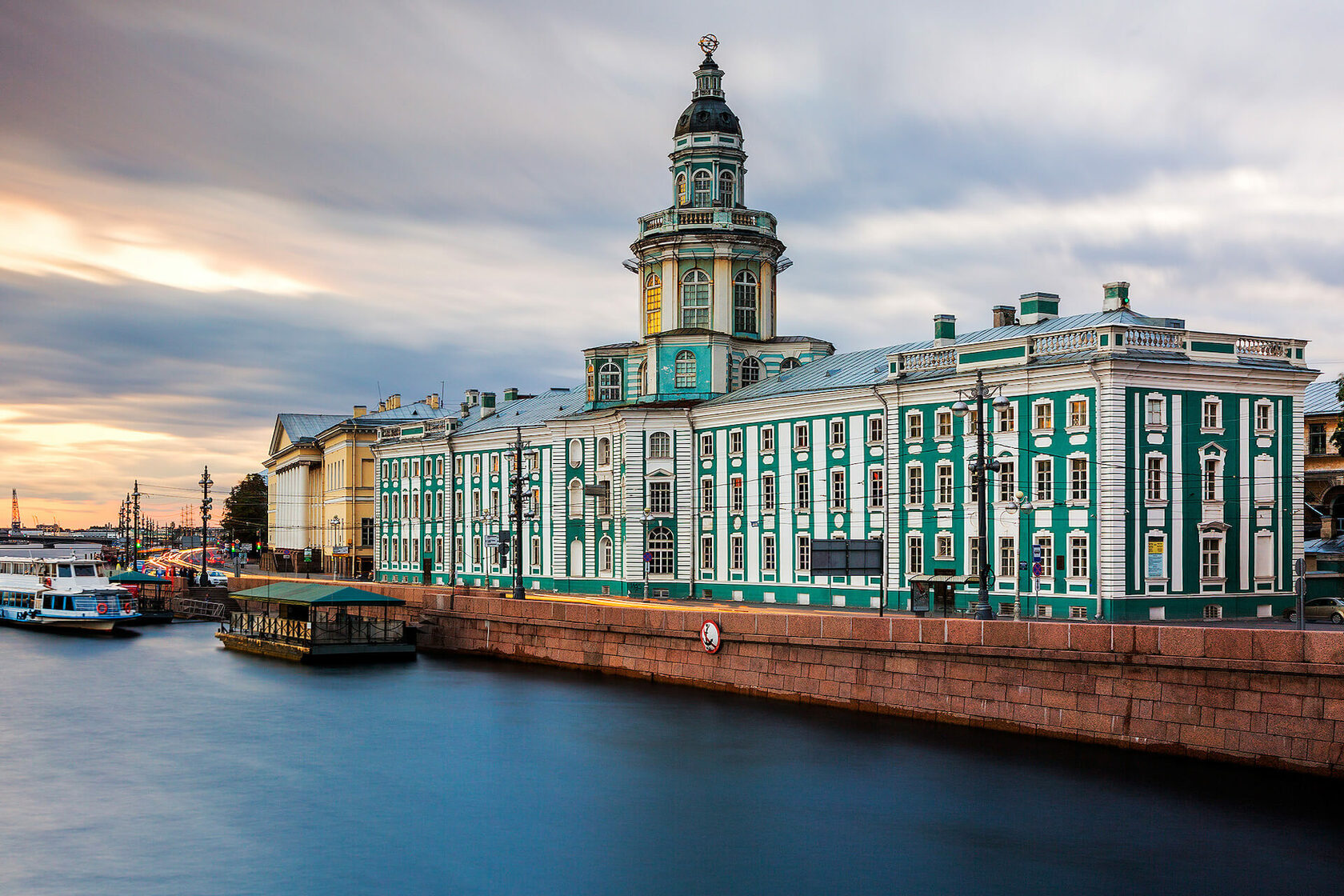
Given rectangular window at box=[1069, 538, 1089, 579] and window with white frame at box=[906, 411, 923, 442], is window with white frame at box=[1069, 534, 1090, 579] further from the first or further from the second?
window with white frame at box=[906, 411, 923, 442]

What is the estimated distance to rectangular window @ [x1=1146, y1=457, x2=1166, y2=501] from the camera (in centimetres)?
5147

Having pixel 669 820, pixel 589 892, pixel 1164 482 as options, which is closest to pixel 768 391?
pixel 1164 482

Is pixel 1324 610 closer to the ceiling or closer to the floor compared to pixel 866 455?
closer to the floor

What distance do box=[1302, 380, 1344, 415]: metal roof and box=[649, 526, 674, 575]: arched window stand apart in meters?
33.8

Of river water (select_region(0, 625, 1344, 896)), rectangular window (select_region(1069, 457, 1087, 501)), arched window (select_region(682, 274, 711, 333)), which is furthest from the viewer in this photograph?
arched window (select_region(682, 274, 711, 333))

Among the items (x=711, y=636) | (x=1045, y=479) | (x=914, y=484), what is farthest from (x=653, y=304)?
(x=711, y=636)

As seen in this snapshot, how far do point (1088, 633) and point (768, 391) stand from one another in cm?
3716

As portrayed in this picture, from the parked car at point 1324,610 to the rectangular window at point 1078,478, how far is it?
336 inches

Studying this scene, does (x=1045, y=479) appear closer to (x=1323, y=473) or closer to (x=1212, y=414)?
(x=1212, y=414)

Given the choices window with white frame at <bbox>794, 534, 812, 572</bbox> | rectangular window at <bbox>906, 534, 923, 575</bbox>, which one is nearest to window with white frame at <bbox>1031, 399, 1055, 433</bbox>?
rectangular window at <bbox>906, 534, 923, 575</bbox>

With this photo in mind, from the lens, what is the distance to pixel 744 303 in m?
79.4

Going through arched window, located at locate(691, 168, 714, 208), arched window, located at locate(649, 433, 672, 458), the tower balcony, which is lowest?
arched window, located at locate(649, 433, 672, 458)

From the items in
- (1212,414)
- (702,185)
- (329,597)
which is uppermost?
(702,185)

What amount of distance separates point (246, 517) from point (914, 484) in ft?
485
